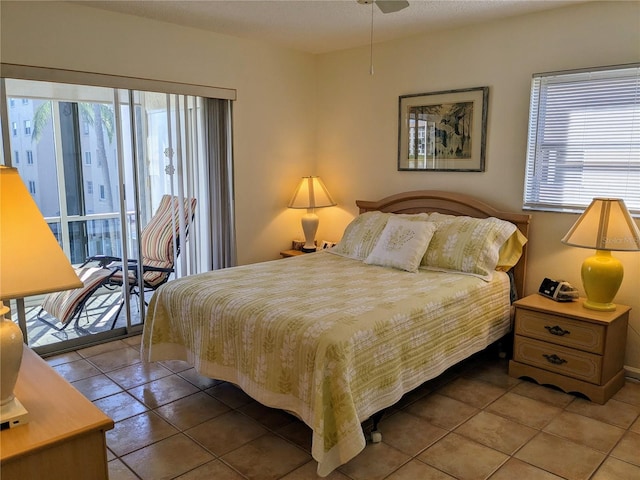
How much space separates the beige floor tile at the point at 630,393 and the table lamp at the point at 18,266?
307cm

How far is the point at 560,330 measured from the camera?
10.1ft

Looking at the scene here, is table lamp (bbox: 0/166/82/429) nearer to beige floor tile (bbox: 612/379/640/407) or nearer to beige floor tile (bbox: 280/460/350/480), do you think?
beige floor tile (bbox: 280/460/350/480)

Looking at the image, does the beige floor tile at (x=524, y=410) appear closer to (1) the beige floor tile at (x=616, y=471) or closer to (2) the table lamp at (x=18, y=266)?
(1) the beige floor tile at (x=616, y=471)

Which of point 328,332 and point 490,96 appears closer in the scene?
point 328,332

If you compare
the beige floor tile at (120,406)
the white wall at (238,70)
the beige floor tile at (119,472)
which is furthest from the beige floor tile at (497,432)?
the white wall at (238,70)

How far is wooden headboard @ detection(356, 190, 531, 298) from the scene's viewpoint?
3.64 m

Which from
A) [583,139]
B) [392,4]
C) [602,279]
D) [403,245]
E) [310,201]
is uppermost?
[392,4]

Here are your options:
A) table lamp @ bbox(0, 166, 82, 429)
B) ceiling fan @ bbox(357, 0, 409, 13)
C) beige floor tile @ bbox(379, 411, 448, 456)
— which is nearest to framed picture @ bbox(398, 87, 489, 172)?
ceiling fan @ bbox(357, 0, 409, 13)

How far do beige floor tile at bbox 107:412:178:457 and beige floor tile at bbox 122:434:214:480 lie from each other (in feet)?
0.17

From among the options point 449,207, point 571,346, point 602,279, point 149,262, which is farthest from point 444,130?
point 149,262

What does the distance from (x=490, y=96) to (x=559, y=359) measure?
196 cm

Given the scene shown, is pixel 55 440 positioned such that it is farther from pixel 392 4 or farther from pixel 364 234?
pixel 364 234

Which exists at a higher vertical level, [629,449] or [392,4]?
[392,4]

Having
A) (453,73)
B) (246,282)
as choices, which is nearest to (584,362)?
(246,282)
